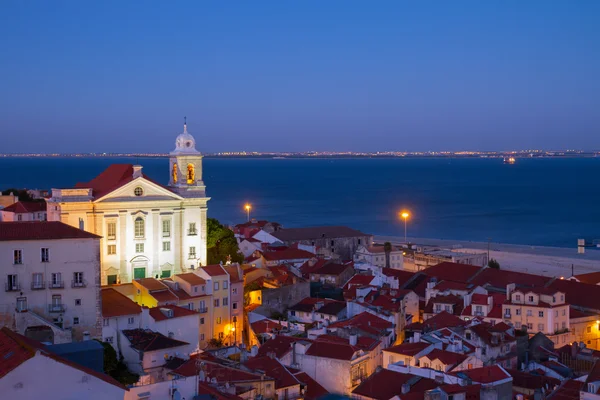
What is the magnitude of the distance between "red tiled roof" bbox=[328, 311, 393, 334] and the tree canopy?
44.1ft

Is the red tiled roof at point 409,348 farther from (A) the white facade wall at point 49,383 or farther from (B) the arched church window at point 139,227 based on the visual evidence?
(B) the arched church window at point 139,227

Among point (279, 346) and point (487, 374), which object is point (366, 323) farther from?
point (487, 374)

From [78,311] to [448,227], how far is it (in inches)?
2942

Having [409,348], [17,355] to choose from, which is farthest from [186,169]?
[17,355]

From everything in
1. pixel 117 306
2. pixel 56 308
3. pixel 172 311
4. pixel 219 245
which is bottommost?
pixel 172 311

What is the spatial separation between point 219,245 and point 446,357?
2119cm

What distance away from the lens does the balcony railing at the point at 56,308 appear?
84.2 ft

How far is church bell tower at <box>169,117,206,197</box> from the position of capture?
1623 inches

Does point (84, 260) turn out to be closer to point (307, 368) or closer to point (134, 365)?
point (134, 365)

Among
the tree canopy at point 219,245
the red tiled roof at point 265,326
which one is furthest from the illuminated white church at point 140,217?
the red tiled roof at point 265,326

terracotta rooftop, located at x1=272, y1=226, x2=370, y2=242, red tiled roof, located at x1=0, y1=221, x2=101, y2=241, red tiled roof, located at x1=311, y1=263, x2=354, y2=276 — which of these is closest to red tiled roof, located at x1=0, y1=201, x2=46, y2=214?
red tiled roof, located at x1=311, y1=263, x2=354, y2=276

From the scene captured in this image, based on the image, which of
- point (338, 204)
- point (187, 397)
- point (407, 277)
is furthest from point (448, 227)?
point (187, 397)

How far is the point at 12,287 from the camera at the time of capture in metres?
25.0

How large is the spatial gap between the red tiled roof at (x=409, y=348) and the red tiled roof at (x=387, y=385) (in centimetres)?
225
